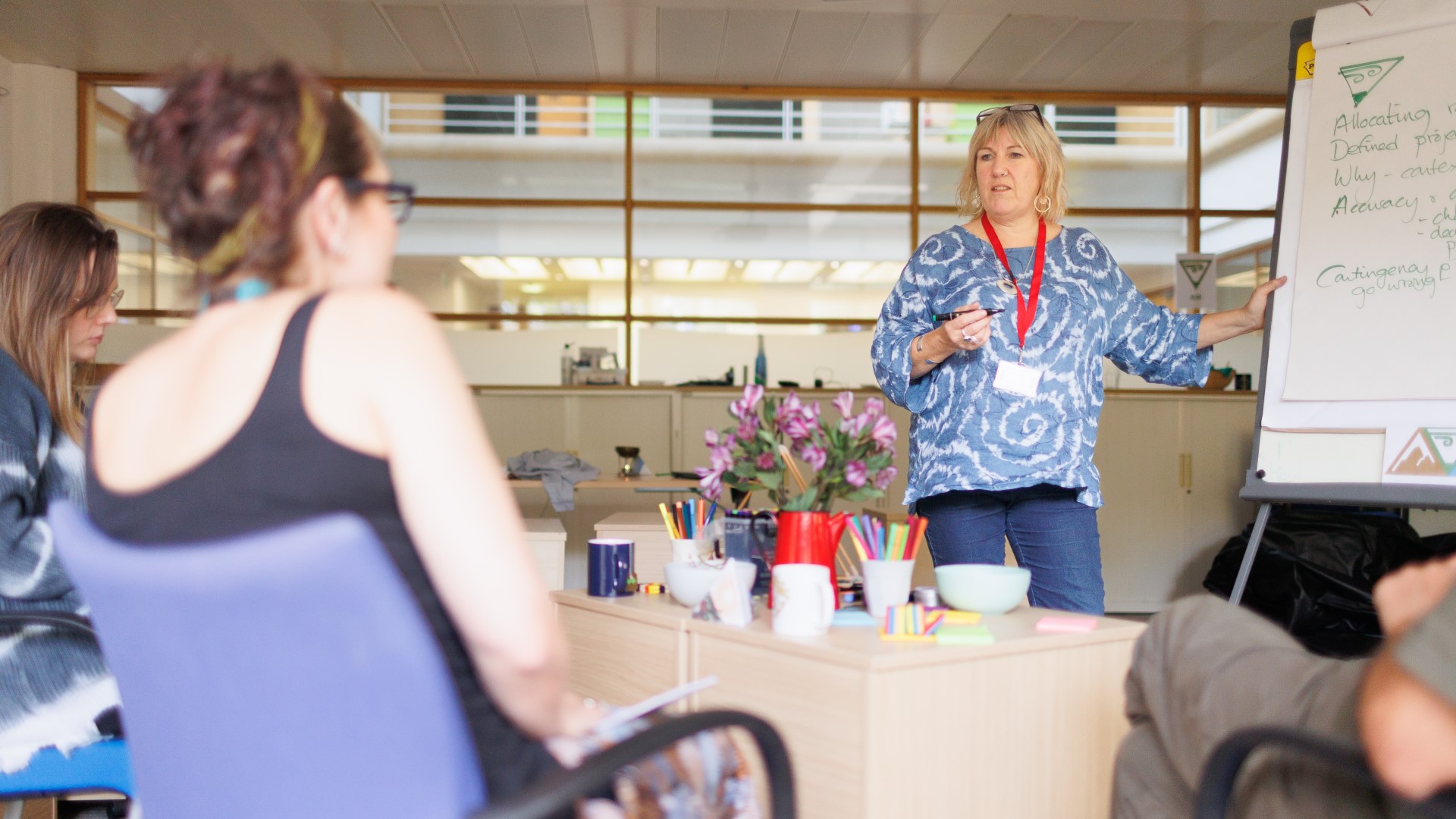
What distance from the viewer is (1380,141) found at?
2500mm

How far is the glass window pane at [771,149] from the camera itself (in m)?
6.57

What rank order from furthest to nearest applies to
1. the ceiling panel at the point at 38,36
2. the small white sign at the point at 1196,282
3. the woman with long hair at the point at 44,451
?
1. the small white sign at the point at 1196,282
2. the ceiling panel at the point at 38,36
3. the woman with long hair at the point at 44,451

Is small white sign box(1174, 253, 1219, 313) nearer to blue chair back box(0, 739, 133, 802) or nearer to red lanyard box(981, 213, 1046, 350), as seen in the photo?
red lanyard box(981, 213, 1046, 350)

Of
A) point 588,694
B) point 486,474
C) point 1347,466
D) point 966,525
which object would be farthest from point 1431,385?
point 486,474

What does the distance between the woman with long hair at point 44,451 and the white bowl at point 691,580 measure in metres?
0.82

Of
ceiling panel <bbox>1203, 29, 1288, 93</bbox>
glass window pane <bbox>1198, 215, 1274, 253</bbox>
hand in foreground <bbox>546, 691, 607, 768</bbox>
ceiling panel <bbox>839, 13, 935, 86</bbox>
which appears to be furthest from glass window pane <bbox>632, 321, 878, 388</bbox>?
hand in foreground <bbox>546, 691, 607, 768</bbox>

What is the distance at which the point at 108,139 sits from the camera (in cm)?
630

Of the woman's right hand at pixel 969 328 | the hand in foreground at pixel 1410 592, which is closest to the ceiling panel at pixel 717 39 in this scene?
the woman's right hand at pixel 969 328

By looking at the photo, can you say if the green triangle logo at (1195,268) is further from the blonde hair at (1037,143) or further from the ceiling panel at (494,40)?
the blonde hair at (1037,143)

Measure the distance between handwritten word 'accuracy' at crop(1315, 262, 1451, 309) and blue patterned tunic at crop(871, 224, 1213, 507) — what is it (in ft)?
1.58

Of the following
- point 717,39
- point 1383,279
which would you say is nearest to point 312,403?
point 1383,279

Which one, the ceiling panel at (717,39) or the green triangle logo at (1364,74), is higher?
the ceiling panel at (717,39)

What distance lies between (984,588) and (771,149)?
17.6ft

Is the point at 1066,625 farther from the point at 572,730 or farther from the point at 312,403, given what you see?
the point at 312,403
